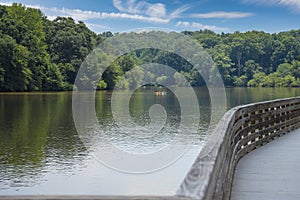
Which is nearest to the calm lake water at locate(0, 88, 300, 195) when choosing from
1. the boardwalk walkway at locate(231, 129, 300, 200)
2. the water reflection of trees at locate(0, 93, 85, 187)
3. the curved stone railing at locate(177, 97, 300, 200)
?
the water reflection of trees at locate(0, 93, 85, 187)

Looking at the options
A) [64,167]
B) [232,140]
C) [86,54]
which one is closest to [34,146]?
[64,167]

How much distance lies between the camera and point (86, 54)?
68.6 metres

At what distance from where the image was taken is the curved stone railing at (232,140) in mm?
2373

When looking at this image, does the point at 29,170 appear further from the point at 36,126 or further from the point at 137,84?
the point at 137,84

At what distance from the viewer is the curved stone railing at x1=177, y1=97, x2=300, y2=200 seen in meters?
2.37

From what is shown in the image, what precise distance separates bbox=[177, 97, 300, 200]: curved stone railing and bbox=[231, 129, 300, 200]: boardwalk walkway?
0.40 feet

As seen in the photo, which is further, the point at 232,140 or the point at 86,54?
the point at 86,54

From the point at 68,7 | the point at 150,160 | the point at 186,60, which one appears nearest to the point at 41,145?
the point at 150,160

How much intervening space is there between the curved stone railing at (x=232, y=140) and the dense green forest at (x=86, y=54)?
47.6m

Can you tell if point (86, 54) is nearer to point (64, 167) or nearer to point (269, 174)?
point (64, 167)

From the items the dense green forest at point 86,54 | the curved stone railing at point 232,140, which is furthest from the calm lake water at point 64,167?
the dense green forest at point 86,54

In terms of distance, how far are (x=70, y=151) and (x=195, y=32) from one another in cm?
11443

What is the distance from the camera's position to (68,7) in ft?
351

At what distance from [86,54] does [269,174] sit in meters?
64.1
